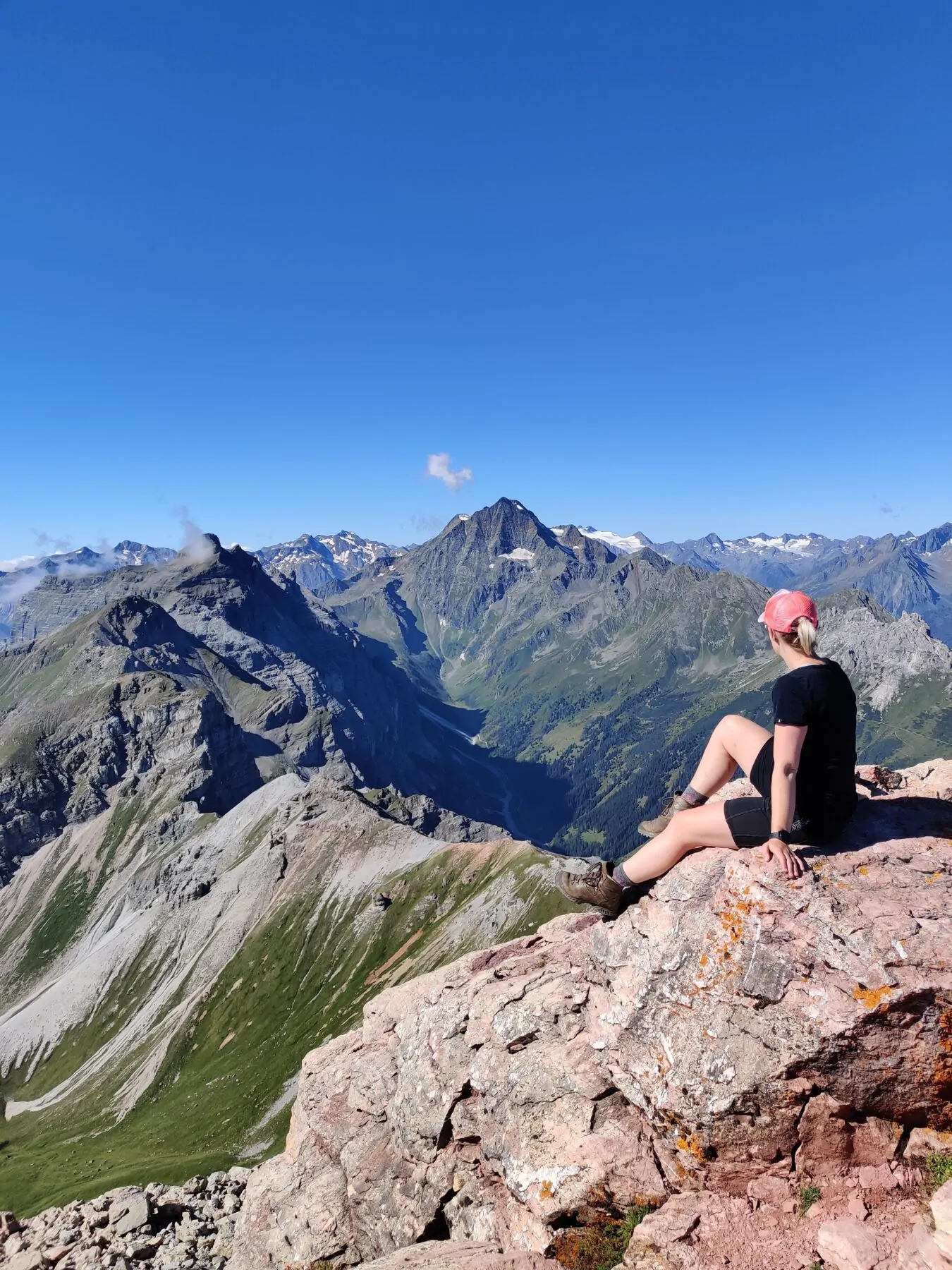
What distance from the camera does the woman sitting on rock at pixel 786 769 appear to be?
43.3ft

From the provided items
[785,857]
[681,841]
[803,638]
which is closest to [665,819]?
[681,841]

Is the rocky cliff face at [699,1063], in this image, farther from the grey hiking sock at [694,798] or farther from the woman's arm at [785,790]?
the grey hiking sock at [694,798]

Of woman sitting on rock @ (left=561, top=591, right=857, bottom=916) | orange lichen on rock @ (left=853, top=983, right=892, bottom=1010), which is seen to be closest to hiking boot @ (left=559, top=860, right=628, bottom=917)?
woman sitting on rock @ (left=561, top=591, right=857, bottom=916)

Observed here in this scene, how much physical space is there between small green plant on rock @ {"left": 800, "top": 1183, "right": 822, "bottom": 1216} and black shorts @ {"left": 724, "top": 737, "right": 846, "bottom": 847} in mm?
6600

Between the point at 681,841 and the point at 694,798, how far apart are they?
5.63 ft

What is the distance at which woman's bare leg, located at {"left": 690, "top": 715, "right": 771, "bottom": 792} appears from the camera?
50.3 feet

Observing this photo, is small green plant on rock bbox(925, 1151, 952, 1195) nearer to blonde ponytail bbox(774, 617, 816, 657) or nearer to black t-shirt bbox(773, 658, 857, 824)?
black t-shirt bbox(773, 658, 857, 824)

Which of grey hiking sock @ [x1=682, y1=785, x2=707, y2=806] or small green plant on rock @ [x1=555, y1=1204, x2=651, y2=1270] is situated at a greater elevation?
grey hiking sock @ [x1=682, y1=785, x2=707, y2=806]

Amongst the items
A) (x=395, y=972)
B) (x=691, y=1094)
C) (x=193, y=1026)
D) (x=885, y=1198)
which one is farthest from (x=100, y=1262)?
(x=193, y=1026)

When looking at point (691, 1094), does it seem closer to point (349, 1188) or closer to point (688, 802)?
point (688, 802)

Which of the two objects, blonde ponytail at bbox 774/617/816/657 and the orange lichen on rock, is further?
blonde ponytail at bbox 774/617/816/657

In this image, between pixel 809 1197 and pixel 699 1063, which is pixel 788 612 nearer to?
pixel 699 1063

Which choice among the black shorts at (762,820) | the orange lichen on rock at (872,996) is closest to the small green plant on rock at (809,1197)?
the orange lichen on rock at (872,996)

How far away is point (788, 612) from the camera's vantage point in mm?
13711
